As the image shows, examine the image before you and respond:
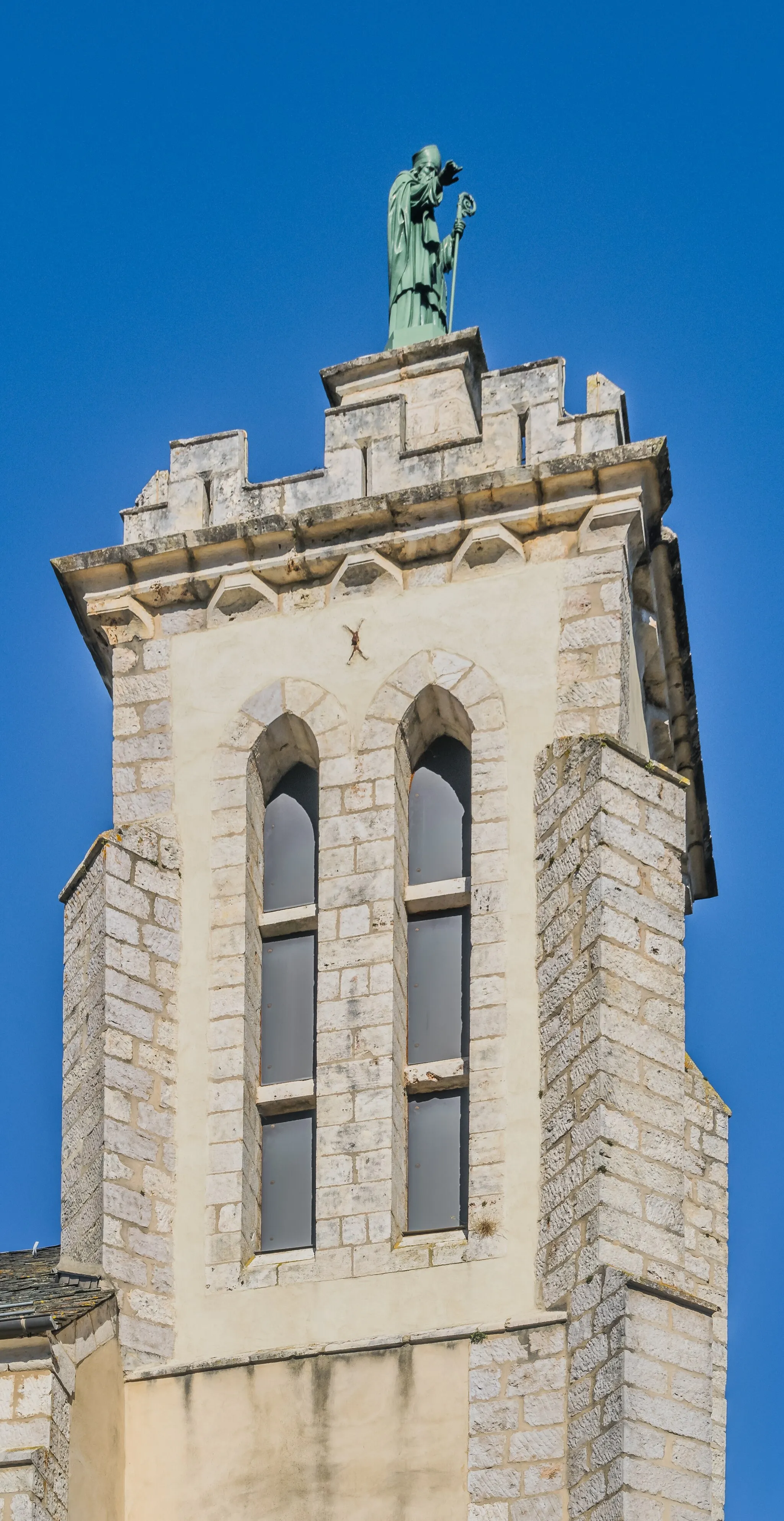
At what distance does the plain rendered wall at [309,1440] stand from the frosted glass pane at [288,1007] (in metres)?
1.90

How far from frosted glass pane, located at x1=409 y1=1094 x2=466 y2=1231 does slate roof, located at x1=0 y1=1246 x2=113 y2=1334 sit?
1756mm

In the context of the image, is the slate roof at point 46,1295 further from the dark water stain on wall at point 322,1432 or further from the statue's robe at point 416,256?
the statue's robe at point 416,256

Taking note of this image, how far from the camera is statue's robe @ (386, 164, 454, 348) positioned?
23.0 meters

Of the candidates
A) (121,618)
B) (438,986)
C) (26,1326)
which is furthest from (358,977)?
(121,618)

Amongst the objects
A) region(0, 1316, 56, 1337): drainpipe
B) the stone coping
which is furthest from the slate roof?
the stone coping

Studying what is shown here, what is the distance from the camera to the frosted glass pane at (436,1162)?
1947 cm

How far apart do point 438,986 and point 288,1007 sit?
90 cm

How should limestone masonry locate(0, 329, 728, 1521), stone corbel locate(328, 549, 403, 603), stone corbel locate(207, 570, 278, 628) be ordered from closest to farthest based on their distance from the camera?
1. limestone masonry locate(0, 329, 728, 1521)
2. stone corbel locate(328, 549, 403, 603)
3. stone corbel locate(207, 570, 278, 628)

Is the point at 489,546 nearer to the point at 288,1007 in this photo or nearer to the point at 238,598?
the point at 238,598

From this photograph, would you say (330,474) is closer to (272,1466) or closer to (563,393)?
(563,393)

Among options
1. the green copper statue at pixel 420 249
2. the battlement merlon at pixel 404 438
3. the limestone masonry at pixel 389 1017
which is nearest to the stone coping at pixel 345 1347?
the limestone masonry at pixel 389 1017

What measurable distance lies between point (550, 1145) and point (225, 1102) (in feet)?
6.53

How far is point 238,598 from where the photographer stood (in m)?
21.5

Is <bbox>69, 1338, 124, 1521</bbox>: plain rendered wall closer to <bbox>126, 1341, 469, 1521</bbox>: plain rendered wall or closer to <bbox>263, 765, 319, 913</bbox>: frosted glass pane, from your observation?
<bbox>126, 1341, 469, 1521</bbox>: plain rendered wall
